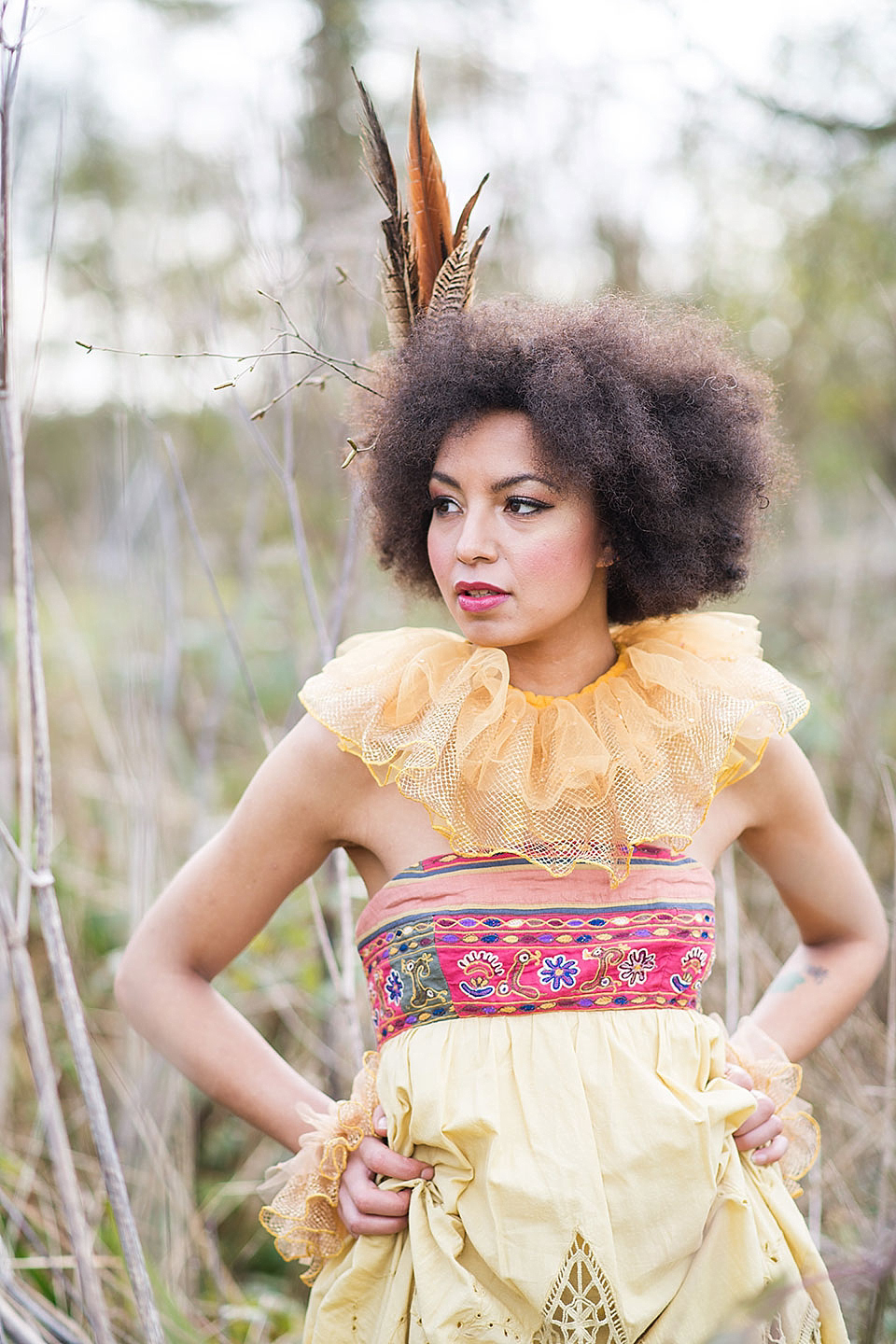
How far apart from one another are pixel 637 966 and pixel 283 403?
1.55 metres

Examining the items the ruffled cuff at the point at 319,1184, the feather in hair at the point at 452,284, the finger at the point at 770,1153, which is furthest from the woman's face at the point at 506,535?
the finger at the point at 770,1153

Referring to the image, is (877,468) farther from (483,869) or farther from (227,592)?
(483,869)

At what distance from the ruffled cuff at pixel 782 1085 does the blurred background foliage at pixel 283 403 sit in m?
0.22

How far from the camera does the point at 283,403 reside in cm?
239

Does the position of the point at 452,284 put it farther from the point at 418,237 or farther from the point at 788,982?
the point at 788,982

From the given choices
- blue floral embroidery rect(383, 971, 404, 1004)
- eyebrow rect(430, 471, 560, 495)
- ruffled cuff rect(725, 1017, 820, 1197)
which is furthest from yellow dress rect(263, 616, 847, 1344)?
eyebrow rect(430, 471, 560, 495)

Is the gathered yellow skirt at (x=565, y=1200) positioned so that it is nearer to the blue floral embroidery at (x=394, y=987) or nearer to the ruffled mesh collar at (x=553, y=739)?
the blue floral embroidery at (x=394, y=987)

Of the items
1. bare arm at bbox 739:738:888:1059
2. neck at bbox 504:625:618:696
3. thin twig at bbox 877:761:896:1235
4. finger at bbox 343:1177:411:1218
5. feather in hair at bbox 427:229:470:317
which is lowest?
thin twig at bbox 877:761:896:1235

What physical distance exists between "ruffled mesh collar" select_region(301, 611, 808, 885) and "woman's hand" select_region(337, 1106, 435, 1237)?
38 centimetres

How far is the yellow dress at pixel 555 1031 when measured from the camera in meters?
1.21

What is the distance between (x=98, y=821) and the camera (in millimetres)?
3365

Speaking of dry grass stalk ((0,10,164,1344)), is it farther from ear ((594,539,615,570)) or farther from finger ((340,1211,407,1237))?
ear ((594,539,615,570))

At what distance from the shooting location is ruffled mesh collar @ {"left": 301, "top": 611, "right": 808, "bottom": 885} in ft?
4.22

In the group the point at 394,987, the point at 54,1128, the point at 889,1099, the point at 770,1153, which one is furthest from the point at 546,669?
the point at 889,1099
